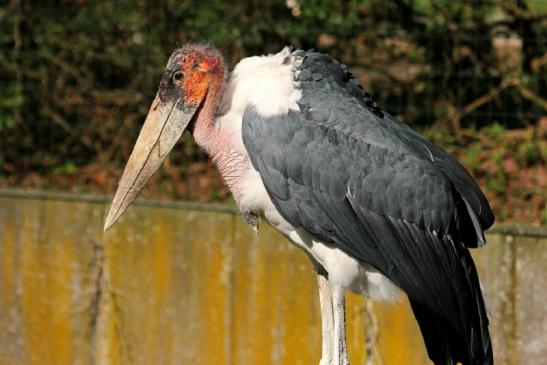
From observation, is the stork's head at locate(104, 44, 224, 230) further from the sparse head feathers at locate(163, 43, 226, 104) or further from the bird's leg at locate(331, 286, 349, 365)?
the bird's leg at locate(331, 286, 349, 365)

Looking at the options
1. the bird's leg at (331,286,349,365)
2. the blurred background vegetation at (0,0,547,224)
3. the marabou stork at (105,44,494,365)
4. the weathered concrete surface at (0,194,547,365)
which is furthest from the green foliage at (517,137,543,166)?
the bird's leg at (331,286,349,365)

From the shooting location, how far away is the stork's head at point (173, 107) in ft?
15.9

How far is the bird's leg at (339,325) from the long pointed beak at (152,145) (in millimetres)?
796

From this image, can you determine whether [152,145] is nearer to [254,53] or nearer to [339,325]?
[339,325]

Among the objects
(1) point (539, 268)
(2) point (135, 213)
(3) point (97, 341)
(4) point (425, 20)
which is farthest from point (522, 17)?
(3) point (97, 341)

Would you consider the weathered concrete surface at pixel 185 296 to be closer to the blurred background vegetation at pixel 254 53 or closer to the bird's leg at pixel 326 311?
the blurred background vegetation at pixel 254 53

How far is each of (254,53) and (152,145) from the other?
220 centimetres

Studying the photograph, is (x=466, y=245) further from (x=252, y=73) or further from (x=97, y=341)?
(x=97, y=341)

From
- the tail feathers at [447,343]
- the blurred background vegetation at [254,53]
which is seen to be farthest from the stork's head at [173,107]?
the blurred background vegetation at [254,53]

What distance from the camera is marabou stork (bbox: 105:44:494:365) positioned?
4652 mm

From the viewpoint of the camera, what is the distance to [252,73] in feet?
15.8

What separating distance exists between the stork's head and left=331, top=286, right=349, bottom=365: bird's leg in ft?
2.63

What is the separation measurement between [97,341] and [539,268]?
7.40 feet

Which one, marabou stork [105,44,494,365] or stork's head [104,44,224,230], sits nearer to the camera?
marabou stork [105,44,494,365]
